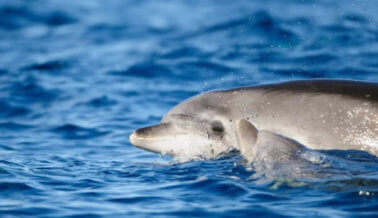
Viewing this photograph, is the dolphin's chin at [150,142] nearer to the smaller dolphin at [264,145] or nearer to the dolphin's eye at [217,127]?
the dolphin's eye at [217,127]

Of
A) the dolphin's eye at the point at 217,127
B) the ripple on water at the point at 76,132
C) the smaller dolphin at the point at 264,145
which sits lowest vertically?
the smaller dolphin at the point at 264,145

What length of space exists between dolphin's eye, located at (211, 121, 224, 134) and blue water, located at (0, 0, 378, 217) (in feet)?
1.59

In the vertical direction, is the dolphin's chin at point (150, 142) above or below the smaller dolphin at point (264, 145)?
above

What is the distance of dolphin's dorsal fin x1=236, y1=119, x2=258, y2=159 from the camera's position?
30.9 ft

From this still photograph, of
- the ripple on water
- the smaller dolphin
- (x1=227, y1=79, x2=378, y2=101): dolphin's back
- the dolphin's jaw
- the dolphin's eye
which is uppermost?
the ripple on water

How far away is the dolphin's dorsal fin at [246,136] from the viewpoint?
9414 mm

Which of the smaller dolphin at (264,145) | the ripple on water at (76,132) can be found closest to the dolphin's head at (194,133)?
the smaller dolphin at (264,145)

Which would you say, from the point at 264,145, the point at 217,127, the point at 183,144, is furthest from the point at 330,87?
the point at 183,144

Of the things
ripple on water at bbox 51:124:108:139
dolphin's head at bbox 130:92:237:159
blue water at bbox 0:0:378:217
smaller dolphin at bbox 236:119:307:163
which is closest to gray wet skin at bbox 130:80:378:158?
dolphin's head at bbox 130:92:237:159

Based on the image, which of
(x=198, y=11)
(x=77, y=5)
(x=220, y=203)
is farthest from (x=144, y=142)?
(x=77, y=5)

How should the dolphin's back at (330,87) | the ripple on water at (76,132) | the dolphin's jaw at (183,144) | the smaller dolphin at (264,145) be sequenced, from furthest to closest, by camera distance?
the ripple on water at (76,132), the dolphin's jaw at (183,144), the dolphin's back at (330,87), the smaller dolphin at (264,145)

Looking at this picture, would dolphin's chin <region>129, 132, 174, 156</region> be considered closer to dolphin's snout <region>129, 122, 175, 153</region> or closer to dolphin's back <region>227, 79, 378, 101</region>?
dolphin's snout <region>129, 122, 175, 153</region>

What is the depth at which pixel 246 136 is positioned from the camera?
945 centimetres

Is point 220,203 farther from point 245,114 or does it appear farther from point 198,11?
point 198,11
